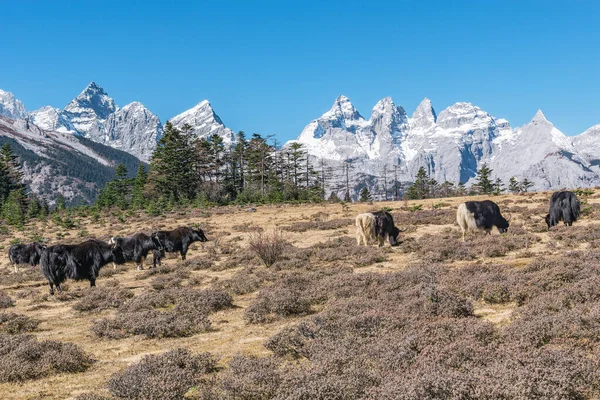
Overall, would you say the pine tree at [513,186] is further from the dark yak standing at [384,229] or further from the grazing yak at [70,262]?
the grazing yak at [70,262]

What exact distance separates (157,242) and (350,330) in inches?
592

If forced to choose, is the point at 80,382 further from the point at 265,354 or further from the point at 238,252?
the point at 238,252

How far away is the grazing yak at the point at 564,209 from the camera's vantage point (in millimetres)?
18203

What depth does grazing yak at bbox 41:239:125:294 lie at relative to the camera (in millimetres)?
14391

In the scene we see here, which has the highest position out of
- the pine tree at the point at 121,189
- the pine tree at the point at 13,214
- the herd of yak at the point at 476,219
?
the pine tree at the point at 121,189

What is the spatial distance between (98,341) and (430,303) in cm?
638

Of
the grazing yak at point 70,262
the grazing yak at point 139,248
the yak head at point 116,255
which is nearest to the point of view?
the grazing yak at point 70,262

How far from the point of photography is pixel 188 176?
5909cm

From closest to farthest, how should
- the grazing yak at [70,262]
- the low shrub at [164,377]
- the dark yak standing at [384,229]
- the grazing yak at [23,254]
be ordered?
the low shrub at [164,377], the grazing yak at [70,262], the dark yak standing at [384,229], the grazing yak at [23,254]

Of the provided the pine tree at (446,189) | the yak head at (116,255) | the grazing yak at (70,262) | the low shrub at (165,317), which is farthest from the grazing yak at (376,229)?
the pine tree at (446,189)

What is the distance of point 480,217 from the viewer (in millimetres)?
17969

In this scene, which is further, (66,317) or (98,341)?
(66,317)

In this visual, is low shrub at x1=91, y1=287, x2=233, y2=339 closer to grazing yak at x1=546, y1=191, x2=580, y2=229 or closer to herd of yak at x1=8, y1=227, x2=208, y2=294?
herd of yak at x1=8, y1=227, x2=208, y2=294

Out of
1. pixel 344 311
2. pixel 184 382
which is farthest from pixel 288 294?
pixel 184 382
